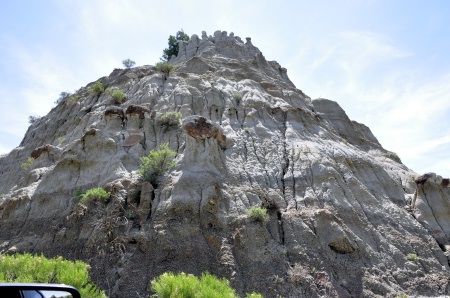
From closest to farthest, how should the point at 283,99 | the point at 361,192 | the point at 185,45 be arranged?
the point at 361,192
the point at 283,99
the point at 185,45

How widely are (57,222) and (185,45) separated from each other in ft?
75.9

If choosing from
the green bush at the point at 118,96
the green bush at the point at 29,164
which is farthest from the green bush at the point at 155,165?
the green bush at the point at 118,96

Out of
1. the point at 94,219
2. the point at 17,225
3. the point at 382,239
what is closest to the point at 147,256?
the point at 94,219

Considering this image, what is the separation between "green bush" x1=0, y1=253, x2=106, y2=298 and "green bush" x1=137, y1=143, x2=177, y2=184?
258 inches

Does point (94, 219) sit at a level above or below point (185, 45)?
below

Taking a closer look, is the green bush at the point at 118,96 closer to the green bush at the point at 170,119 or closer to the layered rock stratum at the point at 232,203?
the layered rock stratum at the point at 232,203

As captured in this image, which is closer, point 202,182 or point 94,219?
point 94,219

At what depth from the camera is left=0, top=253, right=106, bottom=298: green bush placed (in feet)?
32.3

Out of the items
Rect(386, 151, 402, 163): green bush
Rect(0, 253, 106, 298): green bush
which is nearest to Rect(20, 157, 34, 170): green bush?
Rect(0, 253, 106, 298): green bush

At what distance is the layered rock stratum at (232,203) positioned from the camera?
1413 centimetres

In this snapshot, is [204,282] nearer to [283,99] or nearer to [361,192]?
[361,192]

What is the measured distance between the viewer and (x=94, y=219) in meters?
15.5

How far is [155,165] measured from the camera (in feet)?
57.0

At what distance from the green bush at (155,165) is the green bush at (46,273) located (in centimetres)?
654
